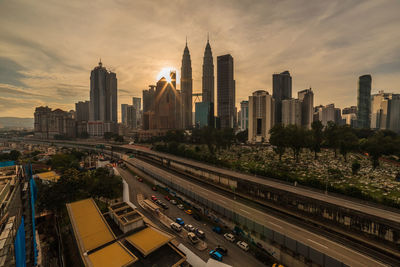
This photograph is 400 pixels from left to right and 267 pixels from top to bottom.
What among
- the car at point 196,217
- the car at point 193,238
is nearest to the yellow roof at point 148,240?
the car at point 193,238

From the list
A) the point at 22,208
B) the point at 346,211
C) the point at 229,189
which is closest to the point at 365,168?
the point at 346,211

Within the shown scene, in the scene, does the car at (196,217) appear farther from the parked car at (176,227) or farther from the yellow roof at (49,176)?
the yellow roof at (49,176)

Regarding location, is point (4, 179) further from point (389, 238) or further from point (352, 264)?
point (389, 238)

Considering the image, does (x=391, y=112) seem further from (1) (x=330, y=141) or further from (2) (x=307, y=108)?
(1) (x=330, y=141)

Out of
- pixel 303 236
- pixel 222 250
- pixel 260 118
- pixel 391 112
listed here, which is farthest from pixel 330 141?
pixel 391 112

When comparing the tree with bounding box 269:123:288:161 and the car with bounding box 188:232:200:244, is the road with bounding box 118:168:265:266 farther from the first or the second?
the tree with bounding box 269:123:288:161

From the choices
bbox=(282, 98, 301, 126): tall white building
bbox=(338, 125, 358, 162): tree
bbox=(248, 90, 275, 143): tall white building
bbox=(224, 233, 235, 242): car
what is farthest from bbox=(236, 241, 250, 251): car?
bbox=(282, 98, 301, 126): tall white building

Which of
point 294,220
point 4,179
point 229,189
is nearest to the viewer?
point 294,220
